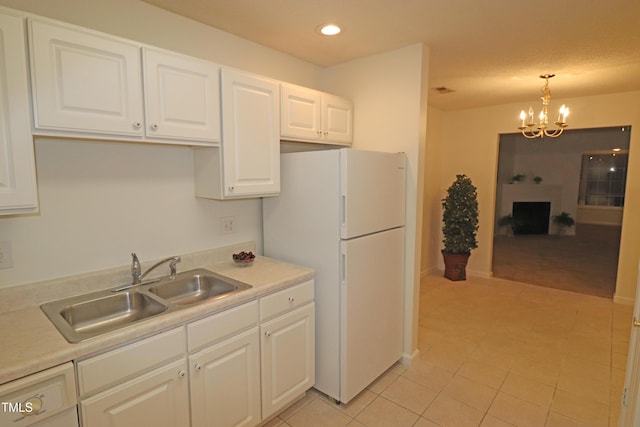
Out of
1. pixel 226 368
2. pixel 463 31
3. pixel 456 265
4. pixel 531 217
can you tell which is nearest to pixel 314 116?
pixel 463 31

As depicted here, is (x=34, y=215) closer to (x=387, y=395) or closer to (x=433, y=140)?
(x=387, y=395)

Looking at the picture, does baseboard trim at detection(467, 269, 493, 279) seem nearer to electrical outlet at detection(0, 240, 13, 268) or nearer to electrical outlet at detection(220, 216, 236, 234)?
electrical outlet at detection(220, 216, 236, 234)

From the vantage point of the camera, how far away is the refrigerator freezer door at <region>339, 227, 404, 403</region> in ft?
7.43

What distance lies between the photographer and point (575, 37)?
2.45 m

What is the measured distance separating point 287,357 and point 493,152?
4.27m

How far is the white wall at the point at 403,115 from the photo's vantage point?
2646mm

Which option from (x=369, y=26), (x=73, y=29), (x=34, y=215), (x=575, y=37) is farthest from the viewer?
(x=575, y=37)

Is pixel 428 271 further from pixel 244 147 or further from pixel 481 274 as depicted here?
pixel 244 147

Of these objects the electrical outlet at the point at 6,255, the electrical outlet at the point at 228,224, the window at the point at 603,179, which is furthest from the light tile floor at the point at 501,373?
the window at the point at 603,179

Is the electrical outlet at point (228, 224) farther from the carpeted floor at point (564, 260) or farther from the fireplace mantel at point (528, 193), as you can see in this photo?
→ the fireplace mantel at point (528, 193)

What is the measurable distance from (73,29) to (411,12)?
5.83 feet

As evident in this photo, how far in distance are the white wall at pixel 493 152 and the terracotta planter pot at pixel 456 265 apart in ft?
1.23

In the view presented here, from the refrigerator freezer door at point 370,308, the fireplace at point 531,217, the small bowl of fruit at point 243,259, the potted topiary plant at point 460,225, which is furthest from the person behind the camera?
the fireplace at point 531,217

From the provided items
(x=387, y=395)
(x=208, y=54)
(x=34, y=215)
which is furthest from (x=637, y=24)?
(x=34, y=215)
